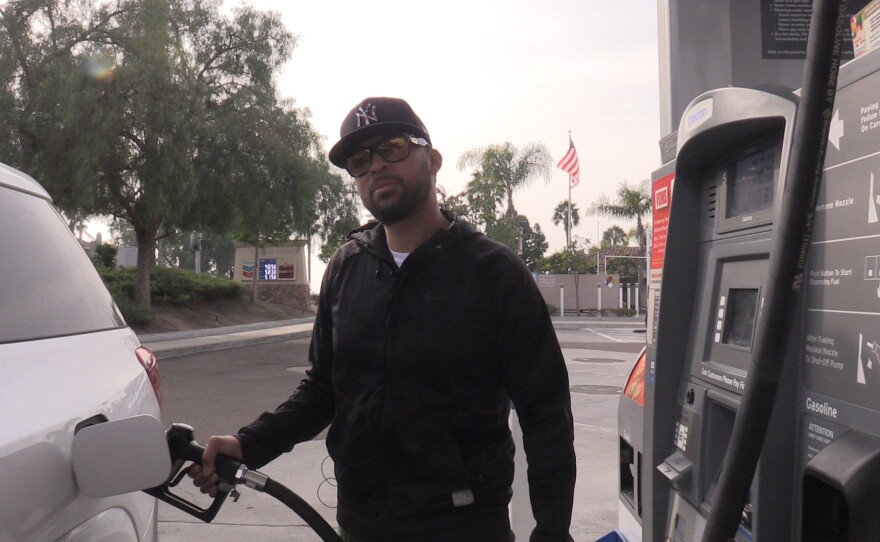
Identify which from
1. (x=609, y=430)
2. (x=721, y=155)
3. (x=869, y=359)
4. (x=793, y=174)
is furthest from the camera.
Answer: (x=609, y=430)

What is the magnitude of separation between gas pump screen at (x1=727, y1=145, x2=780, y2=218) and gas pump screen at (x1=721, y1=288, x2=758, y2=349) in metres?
0.22

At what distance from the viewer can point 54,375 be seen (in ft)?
5.83

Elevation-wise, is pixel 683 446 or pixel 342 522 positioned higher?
pixel 683 446

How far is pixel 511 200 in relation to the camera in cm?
3831

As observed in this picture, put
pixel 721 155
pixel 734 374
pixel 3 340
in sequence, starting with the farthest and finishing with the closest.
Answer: pixel 721 155 < pixel 734 374 < pixel 3 340

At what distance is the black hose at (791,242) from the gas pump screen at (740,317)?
69 cm

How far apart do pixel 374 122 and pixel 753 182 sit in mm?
1055

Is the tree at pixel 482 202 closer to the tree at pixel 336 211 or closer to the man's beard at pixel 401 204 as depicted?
the tree at pixel 336 211

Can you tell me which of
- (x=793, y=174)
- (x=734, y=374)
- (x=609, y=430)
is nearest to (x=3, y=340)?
(x=793, y=174)

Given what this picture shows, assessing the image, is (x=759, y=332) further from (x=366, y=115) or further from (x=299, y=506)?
(x=366, y=115)

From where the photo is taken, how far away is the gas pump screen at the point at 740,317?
218 cm

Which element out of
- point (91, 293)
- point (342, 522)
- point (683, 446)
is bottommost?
point (342, 522)

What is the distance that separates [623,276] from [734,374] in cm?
5238

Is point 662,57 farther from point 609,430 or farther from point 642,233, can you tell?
point 642,233
